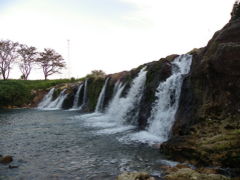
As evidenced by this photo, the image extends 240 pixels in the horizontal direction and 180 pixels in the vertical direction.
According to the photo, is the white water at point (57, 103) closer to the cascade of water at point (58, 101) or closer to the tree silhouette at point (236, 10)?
the cascade of water at point (58, 101)

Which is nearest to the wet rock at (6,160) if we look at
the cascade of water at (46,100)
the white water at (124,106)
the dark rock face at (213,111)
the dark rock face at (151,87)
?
the dark rock face at (213,111)

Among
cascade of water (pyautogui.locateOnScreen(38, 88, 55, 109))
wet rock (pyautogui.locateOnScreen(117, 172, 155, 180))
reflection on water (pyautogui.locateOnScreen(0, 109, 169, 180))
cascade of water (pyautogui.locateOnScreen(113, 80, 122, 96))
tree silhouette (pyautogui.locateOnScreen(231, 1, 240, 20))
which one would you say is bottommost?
reflection on water (pyautogui.locateOnScreen(0, 109, 169, 180))

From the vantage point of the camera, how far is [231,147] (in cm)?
643

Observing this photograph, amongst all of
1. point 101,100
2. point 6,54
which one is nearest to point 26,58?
point 6,54

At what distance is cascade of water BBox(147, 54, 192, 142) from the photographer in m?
11.4

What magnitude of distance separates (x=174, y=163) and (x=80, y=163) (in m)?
3.10

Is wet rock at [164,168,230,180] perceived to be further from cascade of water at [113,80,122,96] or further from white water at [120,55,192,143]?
cascade of water at [113,80,122,96]

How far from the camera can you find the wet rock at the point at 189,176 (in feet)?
18.2

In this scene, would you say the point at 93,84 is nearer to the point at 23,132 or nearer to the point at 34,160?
the point at 23,132

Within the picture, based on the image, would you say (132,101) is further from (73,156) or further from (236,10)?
(73,156)

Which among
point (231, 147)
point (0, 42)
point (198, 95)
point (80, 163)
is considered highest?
point (0, 42)

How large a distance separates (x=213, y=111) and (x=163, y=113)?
12.8ft

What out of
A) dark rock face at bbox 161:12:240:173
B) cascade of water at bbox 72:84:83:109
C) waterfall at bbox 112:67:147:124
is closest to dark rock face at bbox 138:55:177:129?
waterfall at bbox 112:67:147:124

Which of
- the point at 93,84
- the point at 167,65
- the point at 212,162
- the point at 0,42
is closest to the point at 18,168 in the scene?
the point at 212,162
